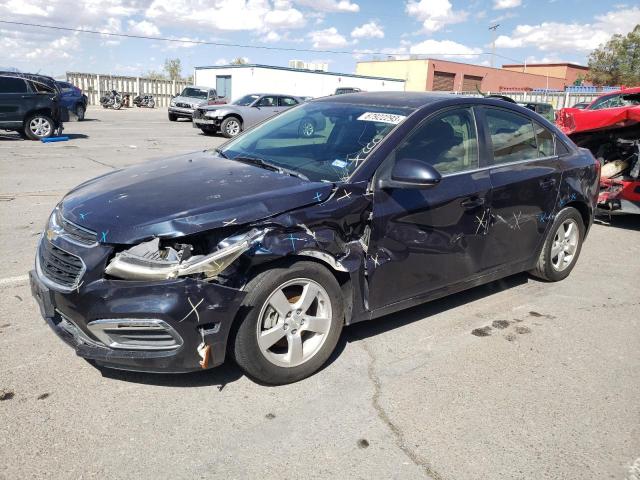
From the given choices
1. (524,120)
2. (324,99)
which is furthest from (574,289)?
(324,99)

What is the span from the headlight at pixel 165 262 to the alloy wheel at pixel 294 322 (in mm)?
354

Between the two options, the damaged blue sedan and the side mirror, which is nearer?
the damaged blue sedan

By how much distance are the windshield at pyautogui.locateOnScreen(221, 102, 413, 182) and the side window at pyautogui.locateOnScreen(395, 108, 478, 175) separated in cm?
17

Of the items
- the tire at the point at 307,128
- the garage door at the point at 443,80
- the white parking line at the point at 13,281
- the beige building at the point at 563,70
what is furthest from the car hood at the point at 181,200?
the beige building at the point at 563,70

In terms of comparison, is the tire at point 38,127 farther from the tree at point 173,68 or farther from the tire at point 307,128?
the tree at point 173,68

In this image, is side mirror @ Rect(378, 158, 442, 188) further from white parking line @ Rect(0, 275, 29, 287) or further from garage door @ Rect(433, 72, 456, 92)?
garage door @ Rect(433, 72, 456, 92)

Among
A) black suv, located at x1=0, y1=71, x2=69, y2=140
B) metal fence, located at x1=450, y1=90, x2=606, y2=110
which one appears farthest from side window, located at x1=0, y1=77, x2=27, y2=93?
metal fence, located at x1=450, y1=90, x2=606, y2=110

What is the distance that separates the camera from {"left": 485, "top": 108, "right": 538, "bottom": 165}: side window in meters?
4.31

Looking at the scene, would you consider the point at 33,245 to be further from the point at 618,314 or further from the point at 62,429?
the point at 618,314

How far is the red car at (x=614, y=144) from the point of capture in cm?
738

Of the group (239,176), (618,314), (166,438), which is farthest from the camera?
(618,314)

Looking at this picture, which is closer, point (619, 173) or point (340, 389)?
point (340, 389)

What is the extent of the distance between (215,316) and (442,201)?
1.80 m

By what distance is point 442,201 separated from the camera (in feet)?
12.4
